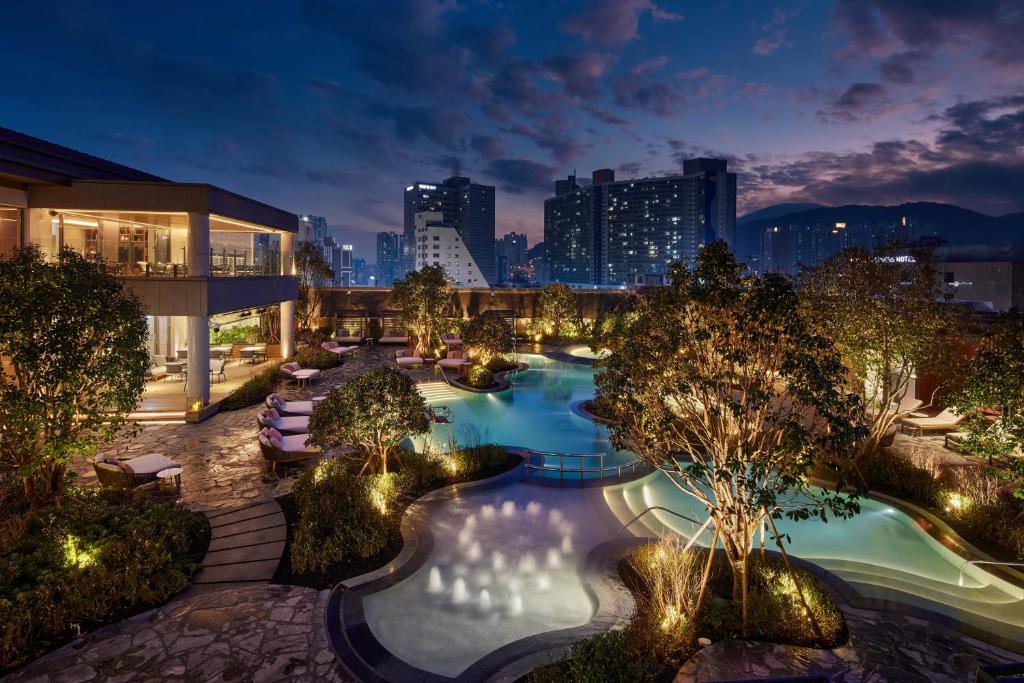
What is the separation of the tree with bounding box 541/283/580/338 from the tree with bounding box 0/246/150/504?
2466 centimetres

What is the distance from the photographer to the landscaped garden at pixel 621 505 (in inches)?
221

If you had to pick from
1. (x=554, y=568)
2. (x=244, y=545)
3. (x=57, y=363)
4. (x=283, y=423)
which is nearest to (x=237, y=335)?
(x=283, y=423)

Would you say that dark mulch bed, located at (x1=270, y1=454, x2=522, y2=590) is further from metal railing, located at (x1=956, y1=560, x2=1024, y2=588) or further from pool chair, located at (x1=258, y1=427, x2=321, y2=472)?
metal railing, located at (x1=956, y1=560, x2=1024, y2=588)

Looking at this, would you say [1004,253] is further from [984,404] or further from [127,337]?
[127,337]

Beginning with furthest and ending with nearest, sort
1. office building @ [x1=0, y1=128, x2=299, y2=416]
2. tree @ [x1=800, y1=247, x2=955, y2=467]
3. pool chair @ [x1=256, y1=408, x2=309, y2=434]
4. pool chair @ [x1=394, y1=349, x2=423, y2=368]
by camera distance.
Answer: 1. pool chair @ [x1=394, y1=349, x2=423, y2=368]
2. office building @ [x1=0, y1=128, x2=299, y2=416]
3. pool chair @ [x1=256, y1=408, x2=309, y2=434]
4. tree @ [x1=800, y1=247, x2=955, y2=467]

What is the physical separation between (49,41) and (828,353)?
181 feet

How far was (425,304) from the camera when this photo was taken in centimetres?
2481

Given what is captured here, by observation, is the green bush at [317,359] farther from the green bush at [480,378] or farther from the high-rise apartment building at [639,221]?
the high-rise apartment building at [639,221]

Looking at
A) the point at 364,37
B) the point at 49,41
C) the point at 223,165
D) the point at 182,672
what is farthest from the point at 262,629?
the point at 223,165

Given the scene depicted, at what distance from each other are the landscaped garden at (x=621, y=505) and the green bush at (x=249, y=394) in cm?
448

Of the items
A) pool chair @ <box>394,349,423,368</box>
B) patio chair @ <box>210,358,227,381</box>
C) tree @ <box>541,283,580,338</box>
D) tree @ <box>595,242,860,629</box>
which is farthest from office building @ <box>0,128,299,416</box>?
tree @ <box>541,283,580,338</box>

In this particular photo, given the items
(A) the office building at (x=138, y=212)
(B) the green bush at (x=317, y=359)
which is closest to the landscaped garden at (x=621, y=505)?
(A) the office building at (x=138, y=212)

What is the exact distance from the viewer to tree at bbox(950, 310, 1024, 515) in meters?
7.59

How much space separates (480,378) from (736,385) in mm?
14288
